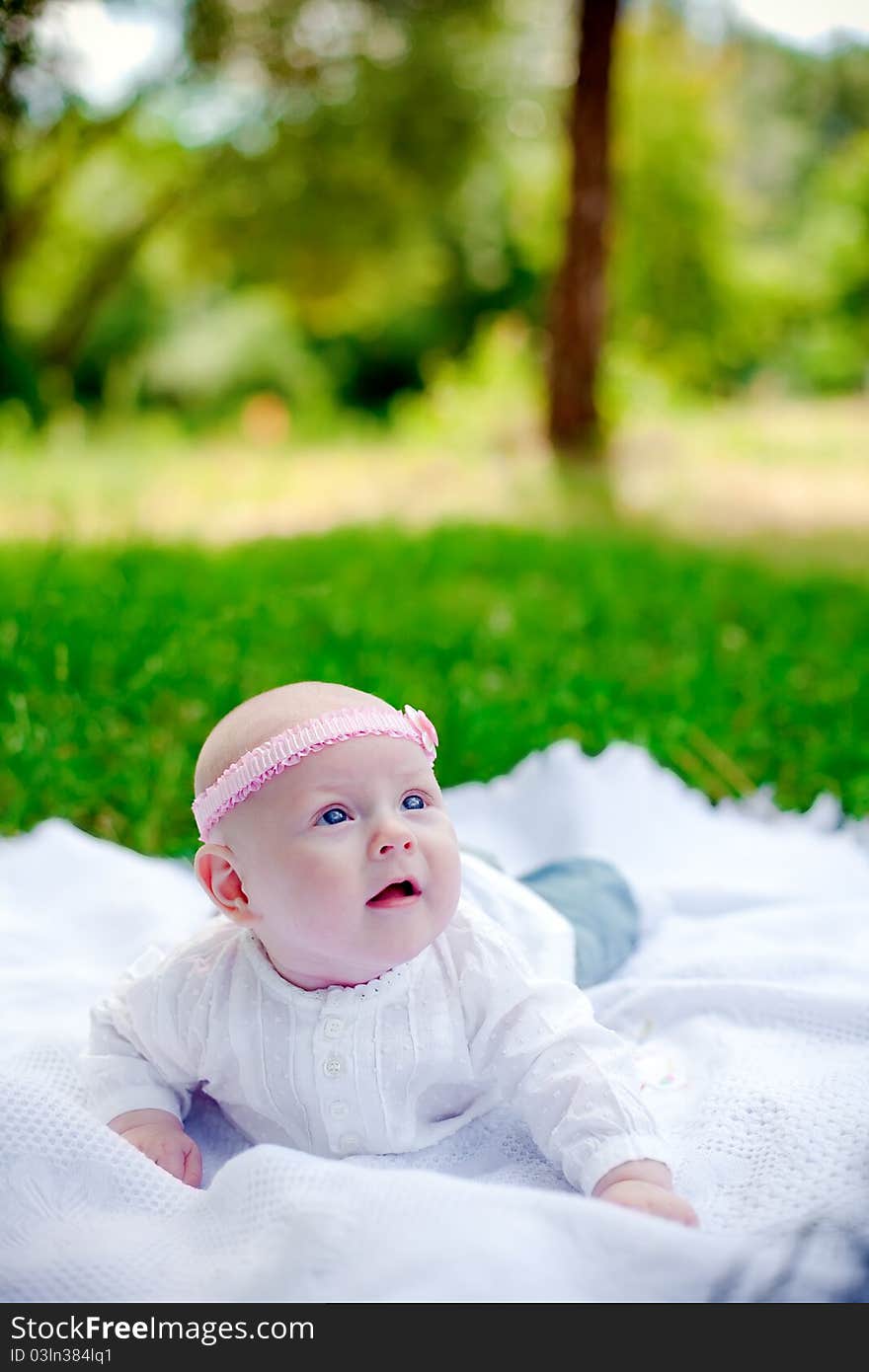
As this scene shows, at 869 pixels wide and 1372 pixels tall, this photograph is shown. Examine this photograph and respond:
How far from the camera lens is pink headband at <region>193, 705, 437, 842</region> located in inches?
53.8

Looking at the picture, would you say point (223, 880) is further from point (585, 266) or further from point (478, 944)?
point (585, 266)

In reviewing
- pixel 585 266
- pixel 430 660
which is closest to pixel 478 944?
pixel 430 660

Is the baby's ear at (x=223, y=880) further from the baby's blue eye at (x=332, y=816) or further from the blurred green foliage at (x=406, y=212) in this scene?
the blurred green foliage at (x=406, y=212)

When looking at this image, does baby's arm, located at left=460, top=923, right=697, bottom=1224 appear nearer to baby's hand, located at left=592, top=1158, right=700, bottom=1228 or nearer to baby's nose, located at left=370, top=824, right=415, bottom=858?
baby's hand, located at left=592, top=1158, right=700, bottom=1228

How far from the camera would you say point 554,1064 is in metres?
1.42

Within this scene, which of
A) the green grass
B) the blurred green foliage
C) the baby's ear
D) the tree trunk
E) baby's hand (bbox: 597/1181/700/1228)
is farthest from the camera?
the blurred green foliage

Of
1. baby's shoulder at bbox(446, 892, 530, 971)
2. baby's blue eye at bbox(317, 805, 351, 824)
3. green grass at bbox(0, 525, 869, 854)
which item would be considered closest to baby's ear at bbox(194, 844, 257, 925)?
baby's blue eye at bbox(317, 805, 351, 824)

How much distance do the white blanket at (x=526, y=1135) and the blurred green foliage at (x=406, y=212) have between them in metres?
5.71

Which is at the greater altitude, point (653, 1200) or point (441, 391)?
point (653, 1200)

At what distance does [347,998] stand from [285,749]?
284 millimetres

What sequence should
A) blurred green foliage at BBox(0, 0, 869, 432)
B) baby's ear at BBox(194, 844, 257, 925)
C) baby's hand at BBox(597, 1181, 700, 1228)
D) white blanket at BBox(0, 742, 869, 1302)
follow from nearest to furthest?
white blanket at BBox(0, 742, 869, 1302)
baby's hand at BBox(597, 1181, 700, 1228)
baby's ear at BBox(194, 844, 257, 925)
blurred green foliage at BBox(0, 0, 869, 432)

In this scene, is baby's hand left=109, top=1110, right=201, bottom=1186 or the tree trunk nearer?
baby's hand left=109, top=1110, right=201, bottom=1186

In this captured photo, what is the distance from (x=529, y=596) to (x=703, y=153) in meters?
10.8

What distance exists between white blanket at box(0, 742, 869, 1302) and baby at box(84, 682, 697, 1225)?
0.24 feet
